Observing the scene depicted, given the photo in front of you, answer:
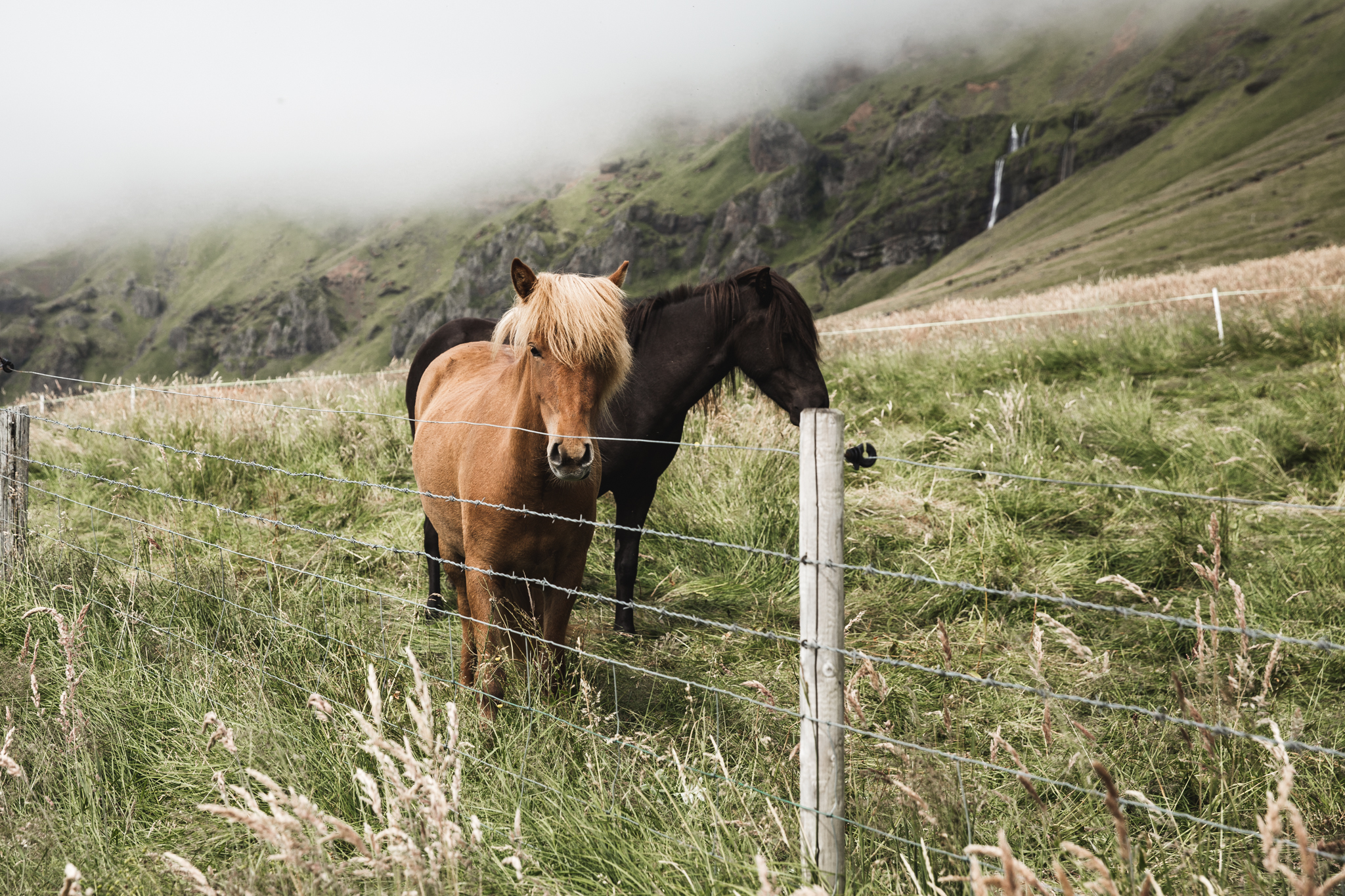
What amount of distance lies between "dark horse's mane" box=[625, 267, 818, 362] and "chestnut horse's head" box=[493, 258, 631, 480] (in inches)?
61.4

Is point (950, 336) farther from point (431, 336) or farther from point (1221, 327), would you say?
point (431, 336)

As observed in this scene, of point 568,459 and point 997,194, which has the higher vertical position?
point 997,194

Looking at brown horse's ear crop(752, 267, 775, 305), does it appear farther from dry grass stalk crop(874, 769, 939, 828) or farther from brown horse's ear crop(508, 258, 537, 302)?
dry grass stalk crop(874, 769, 939, 828)

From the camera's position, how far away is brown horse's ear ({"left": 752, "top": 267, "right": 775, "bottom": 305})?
4547 millimetres

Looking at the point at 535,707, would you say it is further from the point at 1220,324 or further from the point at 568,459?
the point at 1220,324

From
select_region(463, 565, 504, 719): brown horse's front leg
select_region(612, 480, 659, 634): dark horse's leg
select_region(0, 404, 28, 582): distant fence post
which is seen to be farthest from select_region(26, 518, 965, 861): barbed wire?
select_region(612, 480, 659, 634): dark horse's leg

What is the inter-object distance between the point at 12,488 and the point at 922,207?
141964 mm

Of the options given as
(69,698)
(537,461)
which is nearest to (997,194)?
(537,461)

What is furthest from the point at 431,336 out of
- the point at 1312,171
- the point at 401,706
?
the point at 1312,171

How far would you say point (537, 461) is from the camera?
9.70 feet

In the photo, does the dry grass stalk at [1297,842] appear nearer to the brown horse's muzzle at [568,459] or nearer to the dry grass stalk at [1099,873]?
the dry grass stalk at [1099,873]

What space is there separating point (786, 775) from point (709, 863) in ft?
1.65

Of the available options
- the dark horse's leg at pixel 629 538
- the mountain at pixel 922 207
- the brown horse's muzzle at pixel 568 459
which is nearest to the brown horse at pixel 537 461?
the brown horse's muzzle at pixel 568 459

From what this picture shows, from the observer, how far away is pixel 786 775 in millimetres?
2215
